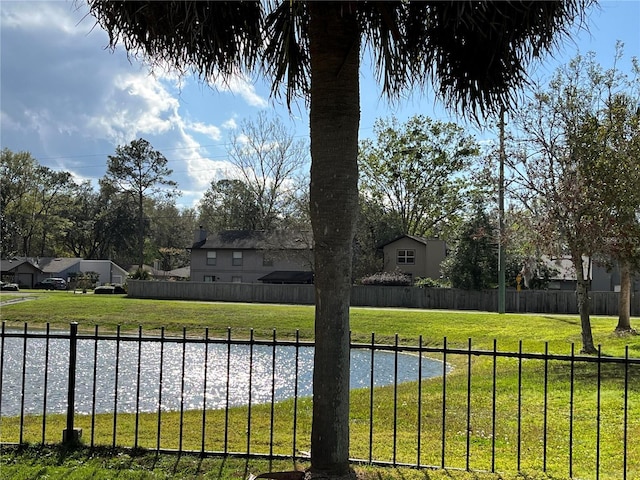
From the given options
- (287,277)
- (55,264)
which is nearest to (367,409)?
(287,277)

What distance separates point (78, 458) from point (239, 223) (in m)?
64.5

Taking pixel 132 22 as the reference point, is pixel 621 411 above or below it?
below

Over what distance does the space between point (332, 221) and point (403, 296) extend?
37.9m

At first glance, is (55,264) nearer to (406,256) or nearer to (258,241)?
(258,241)

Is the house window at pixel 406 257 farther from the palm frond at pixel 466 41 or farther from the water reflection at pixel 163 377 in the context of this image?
the palm frond at pixel 466 41

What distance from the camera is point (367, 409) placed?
33.5ft

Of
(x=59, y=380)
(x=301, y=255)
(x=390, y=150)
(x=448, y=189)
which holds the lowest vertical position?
(x=59, y=380)

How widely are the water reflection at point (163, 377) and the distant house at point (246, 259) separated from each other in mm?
29662

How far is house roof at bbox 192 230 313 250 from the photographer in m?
49.9

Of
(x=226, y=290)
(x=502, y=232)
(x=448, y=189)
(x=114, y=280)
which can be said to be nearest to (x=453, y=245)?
(x=448, y=189)

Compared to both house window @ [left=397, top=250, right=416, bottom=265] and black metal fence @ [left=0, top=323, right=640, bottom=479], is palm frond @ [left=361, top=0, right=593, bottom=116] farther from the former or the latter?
house window @ [left=397, top=250, right=416, bottom=265]

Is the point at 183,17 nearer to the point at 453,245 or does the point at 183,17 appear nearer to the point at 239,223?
the point at 453,245

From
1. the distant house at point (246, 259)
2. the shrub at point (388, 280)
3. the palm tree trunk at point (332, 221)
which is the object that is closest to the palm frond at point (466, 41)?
the palm tree trunk at point (332, 221)

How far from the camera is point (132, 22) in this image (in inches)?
187
